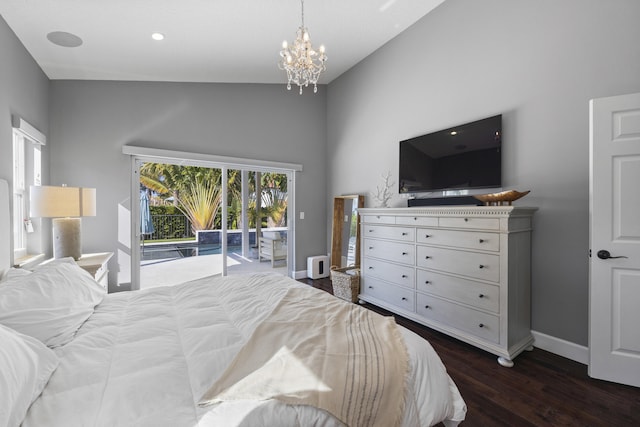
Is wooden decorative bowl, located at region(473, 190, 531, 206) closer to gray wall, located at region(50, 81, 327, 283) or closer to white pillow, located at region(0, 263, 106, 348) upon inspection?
white pillow, located at region(0, 263, 106, 348)

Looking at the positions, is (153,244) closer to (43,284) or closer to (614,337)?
(43,284)

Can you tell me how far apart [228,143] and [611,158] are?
4.18m

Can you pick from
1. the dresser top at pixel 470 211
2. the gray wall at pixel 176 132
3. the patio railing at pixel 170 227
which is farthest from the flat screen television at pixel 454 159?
the patio railing at pixel 170 227

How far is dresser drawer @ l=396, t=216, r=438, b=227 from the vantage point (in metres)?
2.75

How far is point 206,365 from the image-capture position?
111 centimetres

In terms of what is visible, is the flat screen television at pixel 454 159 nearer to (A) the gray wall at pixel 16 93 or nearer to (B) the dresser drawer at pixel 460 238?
(B) the dresser drawer at pixel 460 238

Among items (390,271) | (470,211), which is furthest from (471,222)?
(390,271)

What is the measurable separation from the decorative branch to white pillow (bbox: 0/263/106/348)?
128 inches

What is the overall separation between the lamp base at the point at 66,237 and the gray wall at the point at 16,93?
1.63 ft

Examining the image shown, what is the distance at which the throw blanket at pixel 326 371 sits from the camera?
39.2 inches

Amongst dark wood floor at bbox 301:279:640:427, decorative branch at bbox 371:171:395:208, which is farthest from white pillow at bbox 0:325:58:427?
decorative branch at bbox 371:171:395:208

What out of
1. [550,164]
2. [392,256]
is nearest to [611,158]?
[550,164]

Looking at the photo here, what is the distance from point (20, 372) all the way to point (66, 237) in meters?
2.35

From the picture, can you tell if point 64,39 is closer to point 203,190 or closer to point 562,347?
point 203,190
